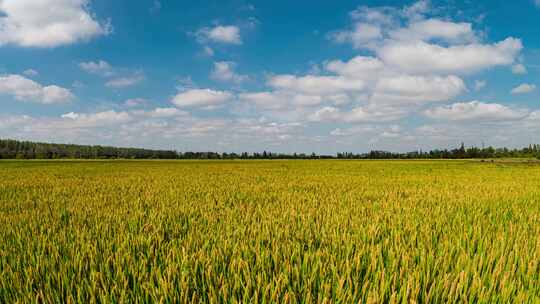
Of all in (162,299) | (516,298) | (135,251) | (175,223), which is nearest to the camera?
(162,299)

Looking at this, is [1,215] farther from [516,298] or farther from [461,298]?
[516,298]

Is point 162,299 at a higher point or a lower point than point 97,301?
higher

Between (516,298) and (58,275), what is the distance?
308cm

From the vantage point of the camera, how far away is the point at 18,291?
1925 millimetres

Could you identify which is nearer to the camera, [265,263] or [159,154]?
[265,263]

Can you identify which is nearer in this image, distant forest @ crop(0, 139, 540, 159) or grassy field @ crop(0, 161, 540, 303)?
grassy field @ crop(0, 161, 540, 303)

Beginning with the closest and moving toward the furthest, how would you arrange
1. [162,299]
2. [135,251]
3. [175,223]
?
[162,299], [135,251], [175,223]

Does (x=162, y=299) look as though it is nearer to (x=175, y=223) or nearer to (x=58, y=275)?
(x=58, y=275)

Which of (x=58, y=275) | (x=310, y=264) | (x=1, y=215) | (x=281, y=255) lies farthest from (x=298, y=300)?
(x=1, y=215)

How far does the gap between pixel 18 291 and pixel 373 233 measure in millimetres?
3176

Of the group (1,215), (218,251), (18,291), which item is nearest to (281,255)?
(218,251)

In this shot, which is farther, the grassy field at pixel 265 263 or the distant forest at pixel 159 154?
the distant forest at pixel 159 154

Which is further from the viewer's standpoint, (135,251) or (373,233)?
(373,233)

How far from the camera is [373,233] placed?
3334 mm
